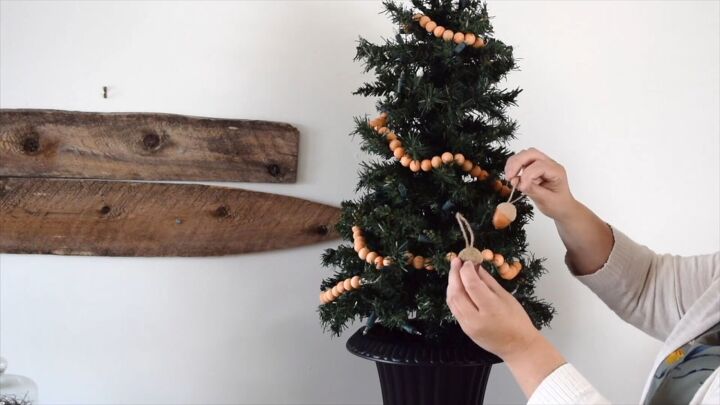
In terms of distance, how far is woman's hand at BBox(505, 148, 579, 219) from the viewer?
1072 mm

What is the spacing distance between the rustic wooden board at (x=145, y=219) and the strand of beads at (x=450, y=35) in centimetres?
47

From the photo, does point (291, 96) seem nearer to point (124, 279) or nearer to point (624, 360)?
point (124, 279)

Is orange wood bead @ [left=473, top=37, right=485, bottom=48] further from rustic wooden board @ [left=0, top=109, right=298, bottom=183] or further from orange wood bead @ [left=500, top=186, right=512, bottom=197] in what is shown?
rustic wooden board @ [left=0, top=109, right=298, bottom=183]

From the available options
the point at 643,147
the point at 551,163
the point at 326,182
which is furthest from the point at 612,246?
the point at 326,182

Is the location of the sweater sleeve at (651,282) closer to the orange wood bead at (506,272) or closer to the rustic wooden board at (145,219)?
the orange wood bead at (506,272)

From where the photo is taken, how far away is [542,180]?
1.12 metres

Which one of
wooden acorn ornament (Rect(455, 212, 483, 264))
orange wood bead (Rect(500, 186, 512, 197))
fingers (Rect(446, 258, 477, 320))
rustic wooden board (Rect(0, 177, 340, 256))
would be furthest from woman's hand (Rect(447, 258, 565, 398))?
rustic wooden board (Rect(0, 177, 340, 256))

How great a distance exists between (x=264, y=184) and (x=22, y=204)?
45 cm

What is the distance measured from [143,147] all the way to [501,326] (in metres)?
0.83

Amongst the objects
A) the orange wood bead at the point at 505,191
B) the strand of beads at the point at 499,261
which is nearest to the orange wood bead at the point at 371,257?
the strand of beads at the point at 499,261

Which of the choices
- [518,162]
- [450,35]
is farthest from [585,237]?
[450,35]

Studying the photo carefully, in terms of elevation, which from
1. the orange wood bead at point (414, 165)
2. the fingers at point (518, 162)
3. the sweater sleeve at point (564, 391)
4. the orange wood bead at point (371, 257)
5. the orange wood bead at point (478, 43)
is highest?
the orange wood bead at point (478, 43)

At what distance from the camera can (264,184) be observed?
4.59 feet

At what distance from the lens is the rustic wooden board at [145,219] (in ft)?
4.25
